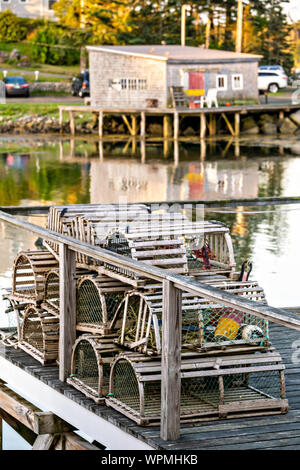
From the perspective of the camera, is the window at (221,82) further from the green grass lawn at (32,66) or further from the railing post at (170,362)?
the railing post at (170,362)

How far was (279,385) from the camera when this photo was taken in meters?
6.88

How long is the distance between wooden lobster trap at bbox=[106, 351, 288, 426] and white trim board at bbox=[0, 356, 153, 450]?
137 mm

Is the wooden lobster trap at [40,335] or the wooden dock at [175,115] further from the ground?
the wooden lobster trap at [40,335]

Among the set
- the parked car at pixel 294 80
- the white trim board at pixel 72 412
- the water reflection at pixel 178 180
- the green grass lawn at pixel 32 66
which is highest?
the green grass lawn at pixel 32 66

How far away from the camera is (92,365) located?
692 cm

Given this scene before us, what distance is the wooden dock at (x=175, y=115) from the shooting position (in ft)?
149

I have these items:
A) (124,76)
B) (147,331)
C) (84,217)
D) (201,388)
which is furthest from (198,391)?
(124,76)

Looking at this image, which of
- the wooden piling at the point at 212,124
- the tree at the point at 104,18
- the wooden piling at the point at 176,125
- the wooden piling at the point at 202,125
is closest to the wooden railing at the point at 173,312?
the wooden piling at the point at 176,125

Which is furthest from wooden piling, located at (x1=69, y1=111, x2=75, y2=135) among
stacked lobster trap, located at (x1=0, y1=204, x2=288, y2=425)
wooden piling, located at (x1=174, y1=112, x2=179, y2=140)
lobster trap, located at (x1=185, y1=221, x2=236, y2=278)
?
stacked lobster trap, located at (x1=0, y1=204, x2=288, y2=425)

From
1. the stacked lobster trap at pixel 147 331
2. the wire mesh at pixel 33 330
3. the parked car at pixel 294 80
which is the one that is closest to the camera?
the stacked lobster trap at pixel 147 331

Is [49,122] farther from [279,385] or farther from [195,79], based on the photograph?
[279,385]

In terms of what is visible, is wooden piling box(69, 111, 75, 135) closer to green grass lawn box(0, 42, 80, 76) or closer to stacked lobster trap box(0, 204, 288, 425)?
green grass lawn box(0, 42, 80, 76)

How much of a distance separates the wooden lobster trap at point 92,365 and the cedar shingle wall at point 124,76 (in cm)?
4012
